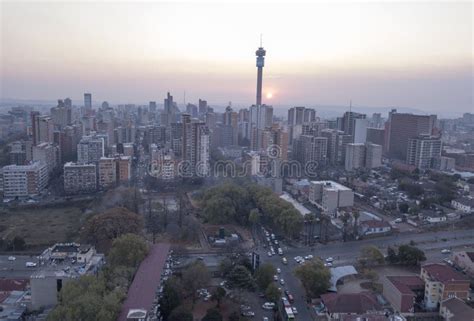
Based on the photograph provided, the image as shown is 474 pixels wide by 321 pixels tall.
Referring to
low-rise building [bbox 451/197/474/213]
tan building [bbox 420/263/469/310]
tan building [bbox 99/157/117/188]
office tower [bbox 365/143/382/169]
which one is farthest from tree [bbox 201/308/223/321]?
office tower [bbox 365/143/382/169]

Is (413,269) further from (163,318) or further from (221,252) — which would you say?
(163,318)

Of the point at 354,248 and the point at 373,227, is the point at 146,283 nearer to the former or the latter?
the point at 354,248

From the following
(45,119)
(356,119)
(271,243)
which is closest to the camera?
(271,243)

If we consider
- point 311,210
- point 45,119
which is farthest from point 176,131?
point 311,210

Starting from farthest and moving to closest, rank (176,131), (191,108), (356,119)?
(191,108), (356,119), (176,131)

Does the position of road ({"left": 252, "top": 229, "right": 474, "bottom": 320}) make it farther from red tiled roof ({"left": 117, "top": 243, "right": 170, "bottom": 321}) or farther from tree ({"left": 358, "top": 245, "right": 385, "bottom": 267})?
red tiled roof ({"left": 117, "top": 243, "right": 170, "bottom": 321})

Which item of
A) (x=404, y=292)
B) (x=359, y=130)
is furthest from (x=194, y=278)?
(x=359, y=130)
